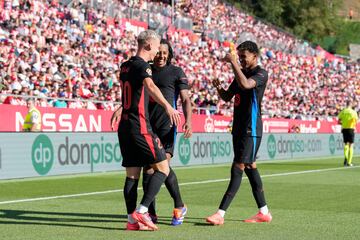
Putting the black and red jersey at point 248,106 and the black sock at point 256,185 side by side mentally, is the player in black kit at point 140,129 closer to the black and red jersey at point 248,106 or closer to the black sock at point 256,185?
the black and red jersey at point 248,106

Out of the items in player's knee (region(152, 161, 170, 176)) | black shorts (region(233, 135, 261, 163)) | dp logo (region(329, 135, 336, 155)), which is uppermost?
black shorts (region(233, 135, 261, 163))

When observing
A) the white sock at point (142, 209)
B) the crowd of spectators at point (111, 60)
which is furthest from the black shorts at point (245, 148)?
the crowd of spectators at point (111, 60)

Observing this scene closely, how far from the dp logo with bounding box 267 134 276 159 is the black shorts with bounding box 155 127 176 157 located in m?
20.7

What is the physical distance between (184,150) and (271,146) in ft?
20.1

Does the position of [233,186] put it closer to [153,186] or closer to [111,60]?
[153,186]

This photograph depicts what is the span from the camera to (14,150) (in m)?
18.7

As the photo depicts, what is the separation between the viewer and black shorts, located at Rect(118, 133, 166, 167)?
909 cm

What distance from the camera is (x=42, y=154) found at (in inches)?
768

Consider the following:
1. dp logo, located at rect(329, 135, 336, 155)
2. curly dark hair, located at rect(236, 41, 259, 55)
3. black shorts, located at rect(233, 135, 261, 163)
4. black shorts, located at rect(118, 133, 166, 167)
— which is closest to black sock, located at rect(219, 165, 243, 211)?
black shorts, located at rect(233, 135, 261, 163)

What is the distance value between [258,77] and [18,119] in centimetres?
1433

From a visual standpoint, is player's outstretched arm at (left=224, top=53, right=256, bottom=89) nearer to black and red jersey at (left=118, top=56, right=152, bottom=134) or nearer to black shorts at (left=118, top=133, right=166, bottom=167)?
black and red jersey at (left=118, top=56, right=152, bottom=134)

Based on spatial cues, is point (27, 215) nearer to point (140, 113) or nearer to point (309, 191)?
point (140, 113)

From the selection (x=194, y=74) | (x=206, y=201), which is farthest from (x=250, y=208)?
(x=194, y=74)

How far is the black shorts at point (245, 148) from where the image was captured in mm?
10055
